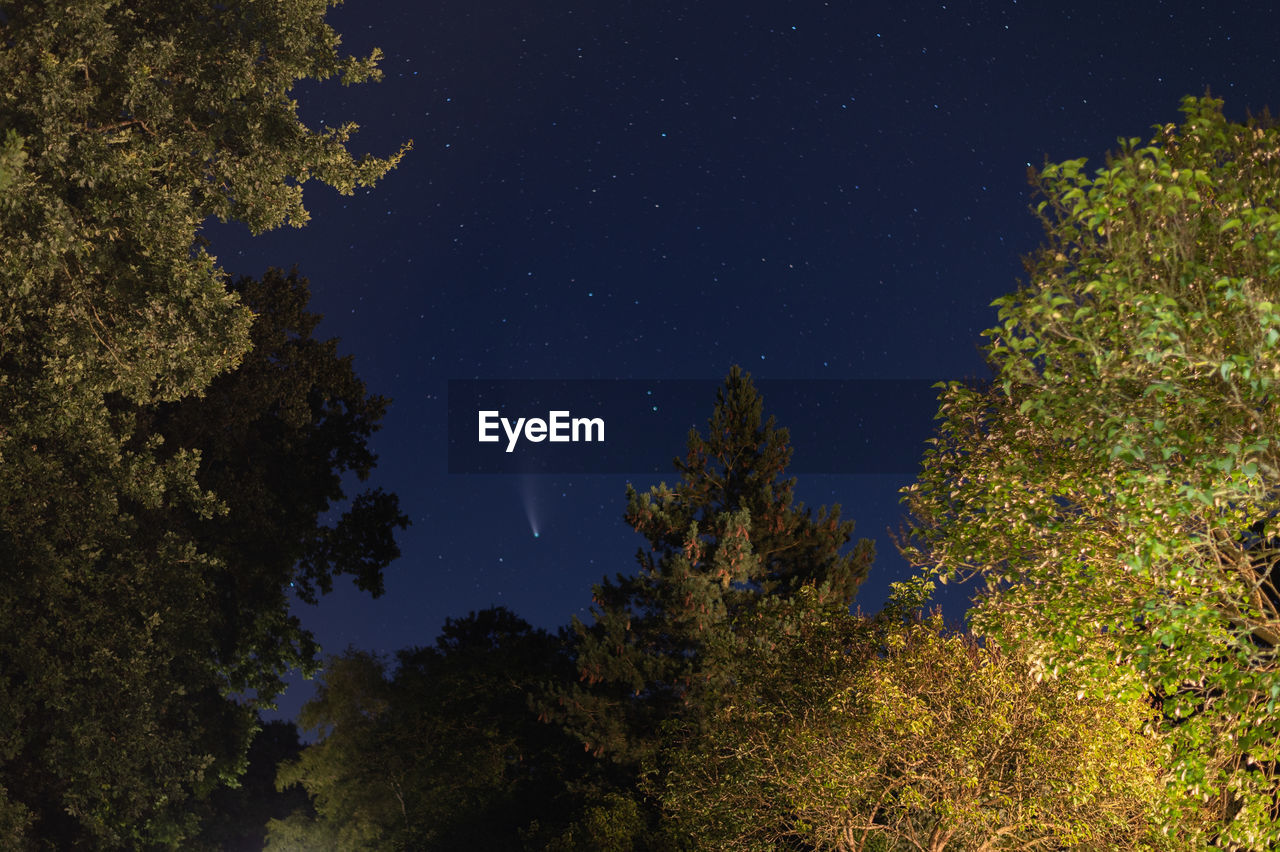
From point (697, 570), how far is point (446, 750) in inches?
583

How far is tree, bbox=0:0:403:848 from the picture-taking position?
44.3 ft

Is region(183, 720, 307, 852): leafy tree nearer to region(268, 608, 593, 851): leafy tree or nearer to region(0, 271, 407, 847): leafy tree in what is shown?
region(268, 608, 593, 851): leafy tree

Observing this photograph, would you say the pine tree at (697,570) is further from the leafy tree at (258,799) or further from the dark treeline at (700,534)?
the leafy tree at (258,799)

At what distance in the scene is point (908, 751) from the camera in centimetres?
1240

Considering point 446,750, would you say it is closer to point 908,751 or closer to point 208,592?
point 208,592

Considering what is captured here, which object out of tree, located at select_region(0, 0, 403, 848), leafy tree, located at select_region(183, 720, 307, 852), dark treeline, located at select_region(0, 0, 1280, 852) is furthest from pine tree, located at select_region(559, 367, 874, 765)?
leafy tree, located at select_region(183, 720, 307, 852)

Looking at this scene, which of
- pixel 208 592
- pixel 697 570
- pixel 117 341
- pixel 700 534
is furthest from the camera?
pixel 700 534

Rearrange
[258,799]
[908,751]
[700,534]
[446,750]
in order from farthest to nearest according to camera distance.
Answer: [258,799]
[446,750]
[700,534]
[908,751]

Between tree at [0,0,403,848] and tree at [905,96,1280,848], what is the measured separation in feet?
35.3

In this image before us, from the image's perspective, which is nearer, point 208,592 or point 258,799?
point 208,592

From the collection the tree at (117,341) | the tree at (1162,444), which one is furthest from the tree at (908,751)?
the tree at (117,341)

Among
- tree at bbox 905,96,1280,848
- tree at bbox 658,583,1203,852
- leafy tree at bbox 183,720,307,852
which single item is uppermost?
tree at bbox 905,96,1280,848

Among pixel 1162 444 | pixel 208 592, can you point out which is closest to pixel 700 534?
pixel 208 592

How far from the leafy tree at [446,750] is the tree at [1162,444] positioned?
21180 mm
